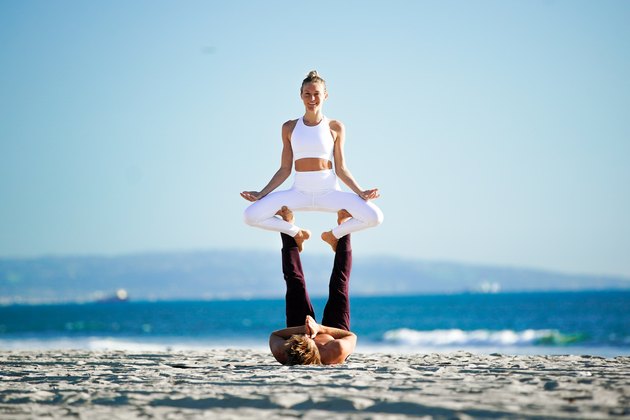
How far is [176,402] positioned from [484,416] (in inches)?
67.9

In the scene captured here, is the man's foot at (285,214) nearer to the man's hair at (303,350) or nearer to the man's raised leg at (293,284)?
the man's raised leg at (293,284)

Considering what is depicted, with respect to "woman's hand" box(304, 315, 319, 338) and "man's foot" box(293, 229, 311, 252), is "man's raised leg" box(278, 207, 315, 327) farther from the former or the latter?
"woman's hand" box(304, 315, 319, 338)

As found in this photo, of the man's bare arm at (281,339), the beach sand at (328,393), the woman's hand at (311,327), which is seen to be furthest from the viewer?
the man's bare arm at (281,339)

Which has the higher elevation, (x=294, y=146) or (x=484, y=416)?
(x=294, y=146)

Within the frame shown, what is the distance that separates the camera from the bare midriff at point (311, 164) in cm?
696

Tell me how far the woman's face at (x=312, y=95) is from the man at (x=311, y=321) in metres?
0.97

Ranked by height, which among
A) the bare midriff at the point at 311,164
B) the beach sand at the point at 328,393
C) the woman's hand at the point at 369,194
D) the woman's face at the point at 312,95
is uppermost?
the woman's face at the point at 312,95

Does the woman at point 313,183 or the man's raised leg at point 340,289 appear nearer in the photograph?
the woman at point 313,183

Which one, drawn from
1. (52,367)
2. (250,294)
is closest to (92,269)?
(250,294)

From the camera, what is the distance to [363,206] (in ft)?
22.2

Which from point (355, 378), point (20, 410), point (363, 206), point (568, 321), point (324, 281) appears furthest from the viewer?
point (324, 281)

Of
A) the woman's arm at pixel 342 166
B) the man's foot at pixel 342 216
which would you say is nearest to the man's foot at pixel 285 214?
the man's foot at pixel 342 216

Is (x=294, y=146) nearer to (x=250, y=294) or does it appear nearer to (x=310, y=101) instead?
(x=310, y=101)

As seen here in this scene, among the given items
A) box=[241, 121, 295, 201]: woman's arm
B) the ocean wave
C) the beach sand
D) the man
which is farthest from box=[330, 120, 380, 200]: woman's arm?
the ocean wave
